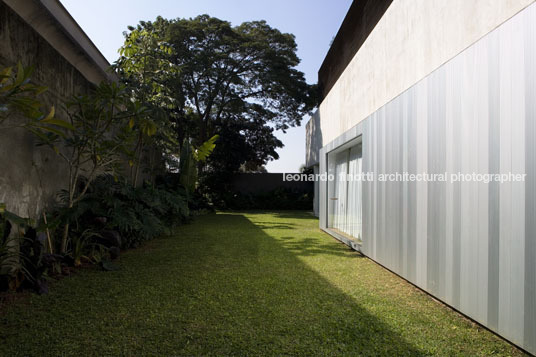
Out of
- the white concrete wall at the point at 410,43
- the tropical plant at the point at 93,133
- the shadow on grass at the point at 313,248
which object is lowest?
the shadow on grass at the point at 313,248

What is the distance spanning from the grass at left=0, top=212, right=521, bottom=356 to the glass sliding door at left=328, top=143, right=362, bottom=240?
1.77 m

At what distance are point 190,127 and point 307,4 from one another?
9885mm

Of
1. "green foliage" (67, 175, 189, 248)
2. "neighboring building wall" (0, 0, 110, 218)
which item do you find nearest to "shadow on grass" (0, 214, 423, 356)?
"green foliage" (67, 175, 189, 248)

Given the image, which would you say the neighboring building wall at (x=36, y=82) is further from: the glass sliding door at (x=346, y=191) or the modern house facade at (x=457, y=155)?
the glass sliding door at (x=346, y=191)

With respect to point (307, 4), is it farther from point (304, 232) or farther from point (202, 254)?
point (202, 254)

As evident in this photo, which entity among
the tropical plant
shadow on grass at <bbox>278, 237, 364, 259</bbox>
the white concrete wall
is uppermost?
the white concrete wall

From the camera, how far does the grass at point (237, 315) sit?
2.15 m

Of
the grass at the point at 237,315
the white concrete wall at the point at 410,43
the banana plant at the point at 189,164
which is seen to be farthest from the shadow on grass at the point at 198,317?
the banana plant at the point at 189,164

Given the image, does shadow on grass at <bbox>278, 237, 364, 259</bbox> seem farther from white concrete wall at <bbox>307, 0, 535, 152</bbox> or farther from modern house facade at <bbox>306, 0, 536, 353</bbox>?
white concrete wall at <bbox>307, 0, 535, 152</bbox>

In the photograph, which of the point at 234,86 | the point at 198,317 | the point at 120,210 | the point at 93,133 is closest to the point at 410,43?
the point at 198,317

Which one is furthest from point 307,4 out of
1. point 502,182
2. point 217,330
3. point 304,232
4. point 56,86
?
point 217,330

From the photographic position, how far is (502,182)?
228 cm

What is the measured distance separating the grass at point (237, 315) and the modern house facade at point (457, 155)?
1.07 feet

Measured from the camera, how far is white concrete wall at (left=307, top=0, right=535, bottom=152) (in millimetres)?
2629
